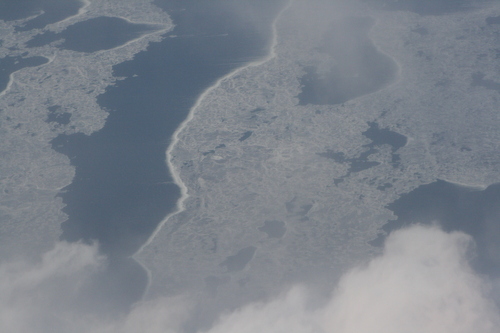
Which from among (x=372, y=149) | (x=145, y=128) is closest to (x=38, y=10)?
(x=145, y=128)

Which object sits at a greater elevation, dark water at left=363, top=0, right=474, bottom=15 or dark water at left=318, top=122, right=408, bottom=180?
dark water at left=363, top=0, right=474, bottom=15

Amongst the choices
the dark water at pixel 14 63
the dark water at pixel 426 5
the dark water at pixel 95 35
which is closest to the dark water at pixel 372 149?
the dark water at pixel 426 5

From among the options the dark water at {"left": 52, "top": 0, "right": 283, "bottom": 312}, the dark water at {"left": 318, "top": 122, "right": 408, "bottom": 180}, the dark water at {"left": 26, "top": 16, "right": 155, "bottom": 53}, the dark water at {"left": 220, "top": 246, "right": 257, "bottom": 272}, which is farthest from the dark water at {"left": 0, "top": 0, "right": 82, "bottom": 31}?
the dark water at {"left": 220, "top": 246, "right": 257, "bottom": 272}

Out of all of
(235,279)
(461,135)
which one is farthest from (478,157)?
(235,279)

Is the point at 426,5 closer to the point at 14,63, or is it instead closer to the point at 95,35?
the point at 95,35

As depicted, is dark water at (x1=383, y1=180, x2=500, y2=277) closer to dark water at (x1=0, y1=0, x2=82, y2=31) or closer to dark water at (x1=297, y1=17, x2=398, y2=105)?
dark water at (x1=297, y1=17, x2=398, y2=105)

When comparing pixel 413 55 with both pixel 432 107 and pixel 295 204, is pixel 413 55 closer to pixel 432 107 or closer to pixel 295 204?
pixel 432 107
